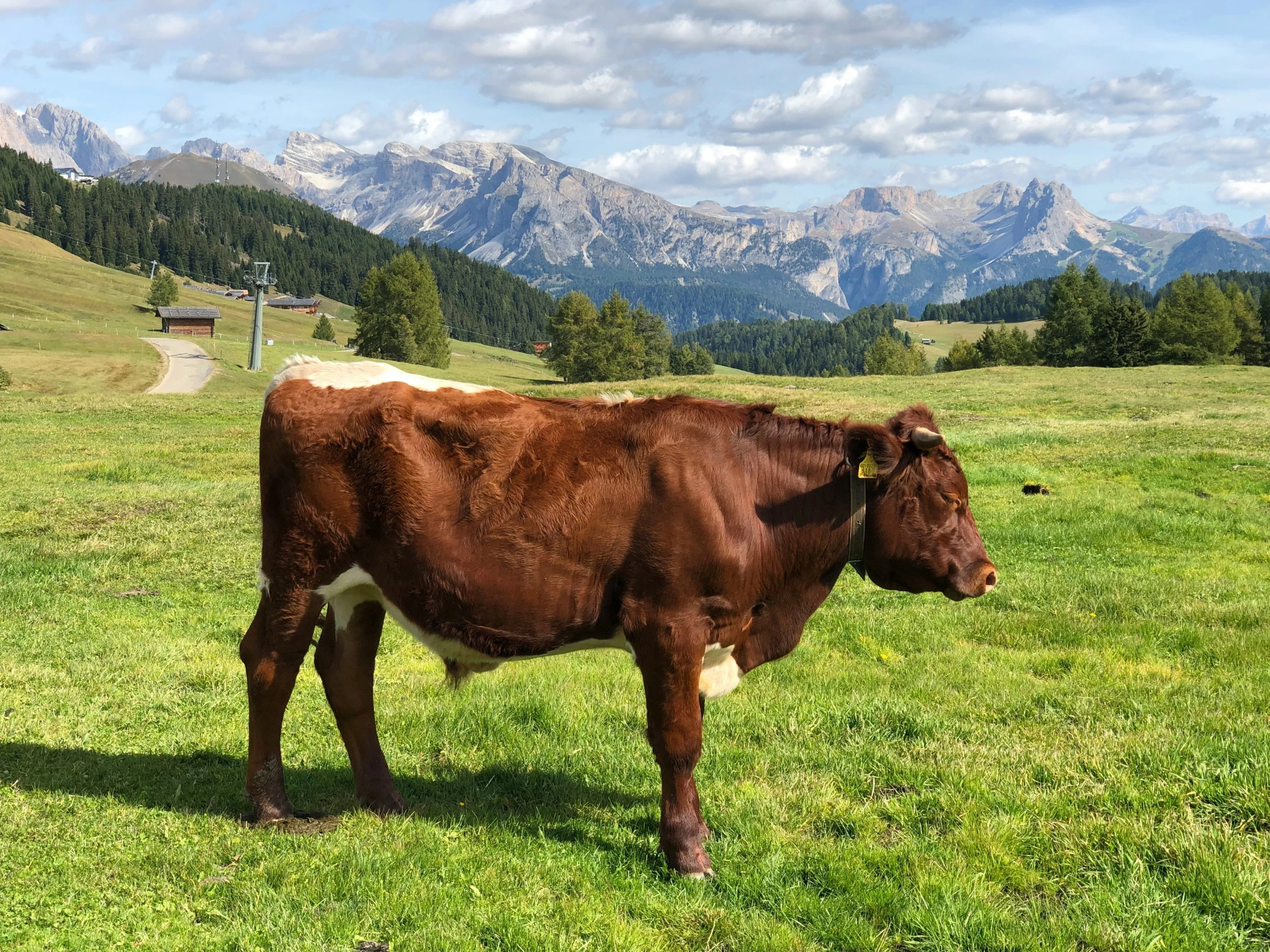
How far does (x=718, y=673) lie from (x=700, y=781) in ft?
3.75

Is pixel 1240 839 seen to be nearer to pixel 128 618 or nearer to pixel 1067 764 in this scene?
pixel 1067 764

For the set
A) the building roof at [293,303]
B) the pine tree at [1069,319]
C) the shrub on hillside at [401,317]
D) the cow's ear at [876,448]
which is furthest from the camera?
the building roof at [293,303]

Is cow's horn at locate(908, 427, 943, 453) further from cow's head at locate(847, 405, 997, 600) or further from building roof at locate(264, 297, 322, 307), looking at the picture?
building roof at locate(264, 297, 322, 307)

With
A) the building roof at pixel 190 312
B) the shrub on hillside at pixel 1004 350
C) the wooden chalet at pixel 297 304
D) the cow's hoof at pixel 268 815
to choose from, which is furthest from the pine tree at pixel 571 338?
the cow's hoof at pixel 268 815

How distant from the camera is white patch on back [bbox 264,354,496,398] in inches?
264

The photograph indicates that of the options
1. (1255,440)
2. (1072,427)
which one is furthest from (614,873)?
(1072,427)

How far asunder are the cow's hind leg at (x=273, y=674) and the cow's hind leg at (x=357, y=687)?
0.21 m

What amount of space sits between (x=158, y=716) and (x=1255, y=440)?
29161mm

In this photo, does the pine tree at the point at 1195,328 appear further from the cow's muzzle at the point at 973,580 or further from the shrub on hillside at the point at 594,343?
the cow's muzzle at the point at 973,580

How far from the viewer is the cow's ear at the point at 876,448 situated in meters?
6.42

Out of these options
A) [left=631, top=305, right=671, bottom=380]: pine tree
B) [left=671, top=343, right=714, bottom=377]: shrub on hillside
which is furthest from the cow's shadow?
[left=671, top=343, right=714, bottom=377]: shrub on hillside

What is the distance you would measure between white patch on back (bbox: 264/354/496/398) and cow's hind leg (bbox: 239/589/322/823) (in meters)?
1.45

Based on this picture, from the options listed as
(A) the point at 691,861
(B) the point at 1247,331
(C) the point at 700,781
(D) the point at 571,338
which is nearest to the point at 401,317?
(D) the point at 571,338

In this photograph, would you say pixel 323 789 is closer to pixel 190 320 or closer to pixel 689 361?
pixel 190 320
